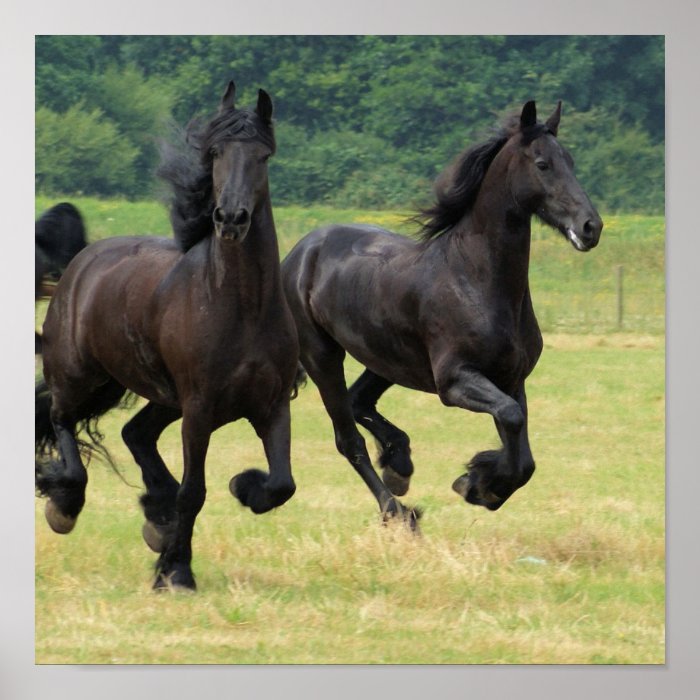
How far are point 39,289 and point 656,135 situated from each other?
2.23 meters

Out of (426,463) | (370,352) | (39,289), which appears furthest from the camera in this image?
(426,463)

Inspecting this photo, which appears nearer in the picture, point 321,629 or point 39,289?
point 321,629

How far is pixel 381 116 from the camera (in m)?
8.34

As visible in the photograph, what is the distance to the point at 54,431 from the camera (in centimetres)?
798

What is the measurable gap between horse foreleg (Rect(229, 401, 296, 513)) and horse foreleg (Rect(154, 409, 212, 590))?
138 mm

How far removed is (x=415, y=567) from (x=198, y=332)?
1138mm

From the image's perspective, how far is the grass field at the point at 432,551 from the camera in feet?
24.1

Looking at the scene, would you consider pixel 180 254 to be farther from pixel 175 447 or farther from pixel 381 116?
pixel 175 447

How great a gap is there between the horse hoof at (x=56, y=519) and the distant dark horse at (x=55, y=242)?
56 centimetres

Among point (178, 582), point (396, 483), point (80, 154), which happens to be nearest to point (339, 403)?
point (396, 483)

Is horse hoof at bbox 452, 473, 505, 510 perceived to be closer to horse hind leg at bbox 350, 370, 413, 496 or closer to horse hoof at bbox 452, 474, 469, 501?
horse hoof at bbox 452, 474, 469, 501

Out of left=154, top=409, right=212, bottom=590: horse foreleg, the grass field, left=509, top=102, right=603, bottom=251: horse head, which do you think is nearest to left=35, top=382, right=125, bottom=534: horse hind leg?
the grass field

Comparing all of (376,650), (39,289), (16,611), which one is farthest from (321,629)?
(39,289)
